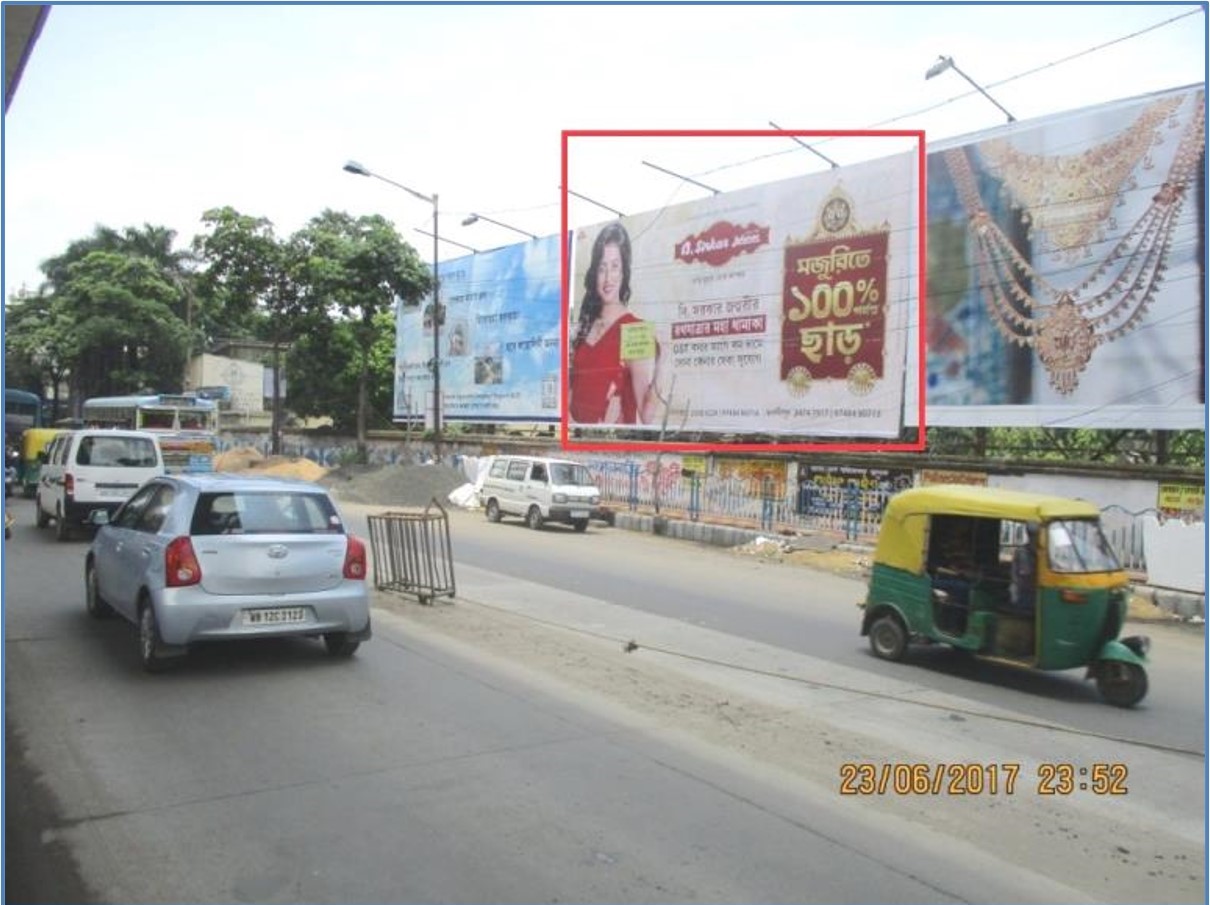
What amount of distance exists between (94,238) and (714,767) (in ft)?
182

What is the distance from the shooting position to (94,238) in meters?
51.2

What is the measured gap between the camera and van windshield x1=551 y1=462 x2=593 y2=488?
22.0 meters

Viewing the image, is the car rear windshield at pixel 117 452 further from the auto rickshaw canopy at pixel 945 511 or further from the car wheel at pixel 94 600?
the auto rickshaw canopy at pixel 945 511

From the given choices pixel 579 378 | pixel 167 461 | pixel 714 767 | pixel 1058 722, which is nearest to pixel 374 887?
pixel 714 767

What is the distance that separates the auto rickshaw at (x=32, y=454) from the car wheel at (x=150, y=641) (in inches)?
725

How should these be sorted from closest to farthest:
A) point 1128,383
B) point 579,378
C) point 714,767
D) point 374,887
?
1. point 374,887
2. point 714,767
3. point 1128,383
4. point 579,378

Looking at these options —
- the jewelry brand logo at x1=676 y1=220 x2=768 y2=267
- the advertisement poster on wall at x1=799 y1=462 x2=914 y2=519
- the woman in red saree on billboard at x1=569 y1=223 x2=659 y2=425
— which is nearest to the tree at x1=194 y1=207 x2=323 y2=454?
the woman in red saree on billboard at x1=569 y1=223 x2=659 y2=425

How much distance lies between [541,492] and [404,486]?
310 inches

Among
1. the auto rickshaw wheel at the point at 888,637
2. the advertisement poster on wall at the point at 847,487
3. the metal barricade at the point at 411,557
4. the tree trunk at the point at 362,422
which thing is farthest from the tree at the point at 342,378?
the auto rickshaw wheel at the point at 888,637

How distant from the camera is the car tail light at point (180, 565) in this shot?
270 inches

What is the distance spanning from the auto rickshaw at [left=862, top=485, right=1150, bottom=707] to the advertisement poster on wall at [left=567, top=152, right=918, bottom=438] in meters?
12.1

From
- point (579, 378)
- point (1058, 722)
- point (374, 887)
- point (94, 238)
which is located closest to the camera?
point (374, 887)

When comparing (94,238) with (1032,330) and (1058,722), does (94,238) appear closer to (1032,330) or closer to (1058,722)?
(1032,330)

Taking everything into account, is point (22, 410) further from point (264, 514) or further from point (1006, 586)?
point (1006, 586)
